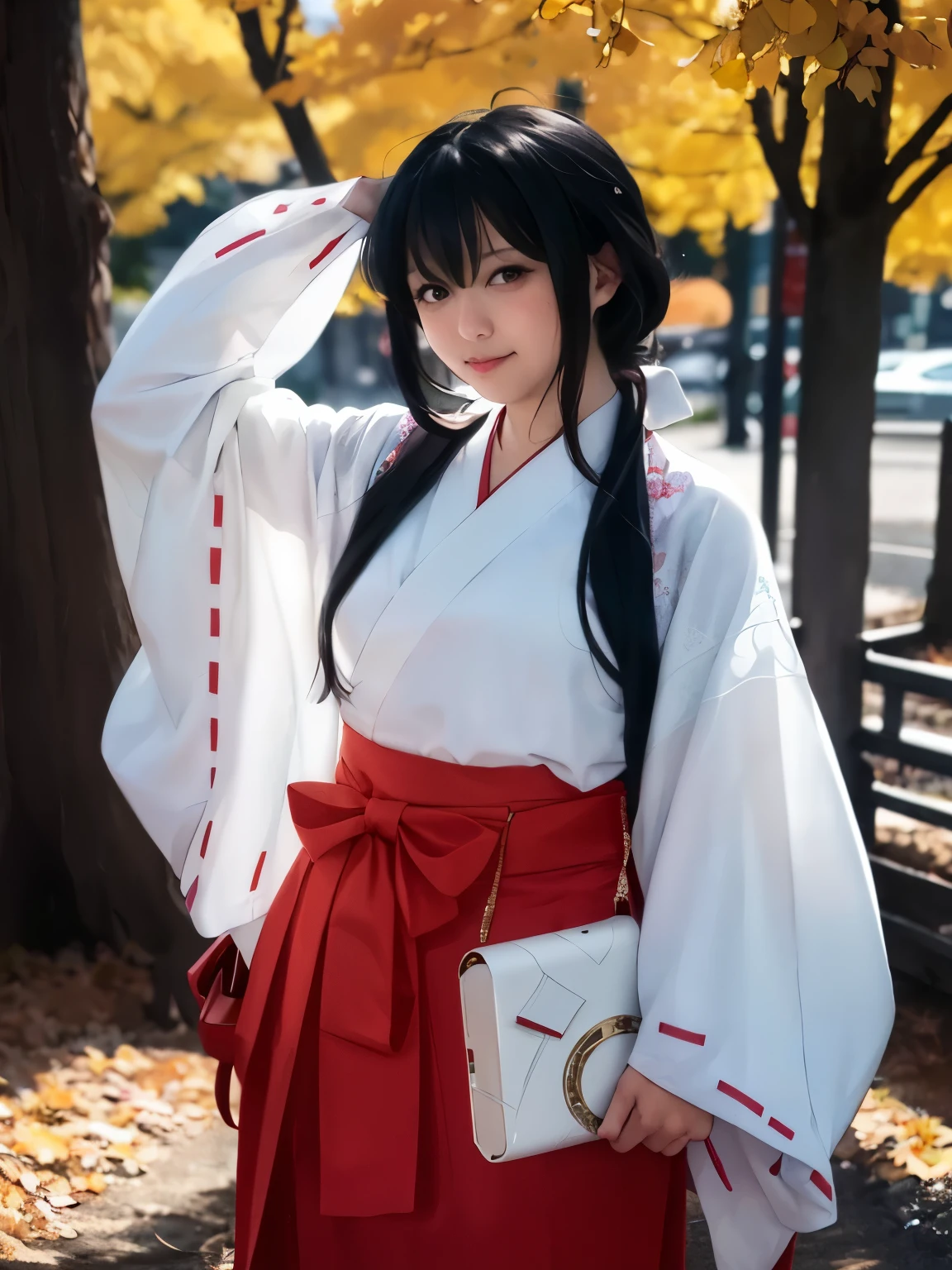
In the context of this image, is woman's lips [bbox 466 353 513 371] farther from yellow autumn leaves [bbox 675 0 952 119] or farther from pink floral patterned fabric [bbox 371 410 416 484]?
yellow autumn leaves [bbox 675 0 952 119]

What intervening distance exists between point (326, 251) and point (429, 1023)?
1.32 meters

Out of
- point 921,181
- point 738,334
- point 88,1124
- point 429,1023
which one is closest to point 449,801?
point 429,1023

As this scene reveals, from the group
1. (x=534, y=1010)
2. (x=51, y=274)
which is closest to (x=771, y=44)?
(x=534, y=1010)

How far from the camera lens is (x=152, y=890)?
150 inches

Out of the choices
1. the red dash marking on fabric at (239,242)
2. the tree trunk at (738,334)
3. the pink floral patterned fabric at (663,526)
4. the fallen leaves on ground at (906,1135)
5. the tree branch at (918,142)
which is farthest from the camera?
the tree trunk at (738,334)

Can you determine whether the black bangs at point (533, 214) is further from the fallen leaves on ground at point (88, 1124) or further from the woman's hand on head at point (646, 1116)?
the fallen leaves on ground at point (88, 1124)

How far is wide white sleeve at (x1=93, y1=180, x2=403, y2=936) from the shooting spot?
6.52ft

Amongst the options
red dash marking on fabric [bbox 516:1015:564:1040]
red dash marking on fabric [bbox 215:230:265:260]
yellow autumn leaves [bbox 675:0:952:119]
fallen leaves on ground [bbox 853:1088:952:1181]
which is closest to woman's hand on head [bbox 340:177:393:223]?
red dash marking on fabric [bbox 215:230:265:260]

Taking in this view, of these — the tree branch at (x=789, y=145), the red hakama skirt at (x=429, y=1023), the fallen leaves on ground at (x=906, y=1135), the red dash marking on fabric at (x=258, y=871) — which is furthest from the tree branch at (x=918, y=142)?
the red dash marking on fabric at (x=258, y=871)

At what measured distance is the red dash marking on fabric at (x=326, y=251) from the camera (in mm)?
2021

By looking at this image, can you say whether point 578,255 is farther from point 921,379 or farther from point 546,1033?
point 921,379

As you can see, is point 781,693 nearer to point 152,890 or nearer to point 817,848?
point 817,848

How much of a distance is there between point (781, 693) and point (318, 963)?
0.88 metres

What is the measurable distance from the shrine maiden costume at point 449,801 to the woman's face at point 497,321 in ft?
0.45
